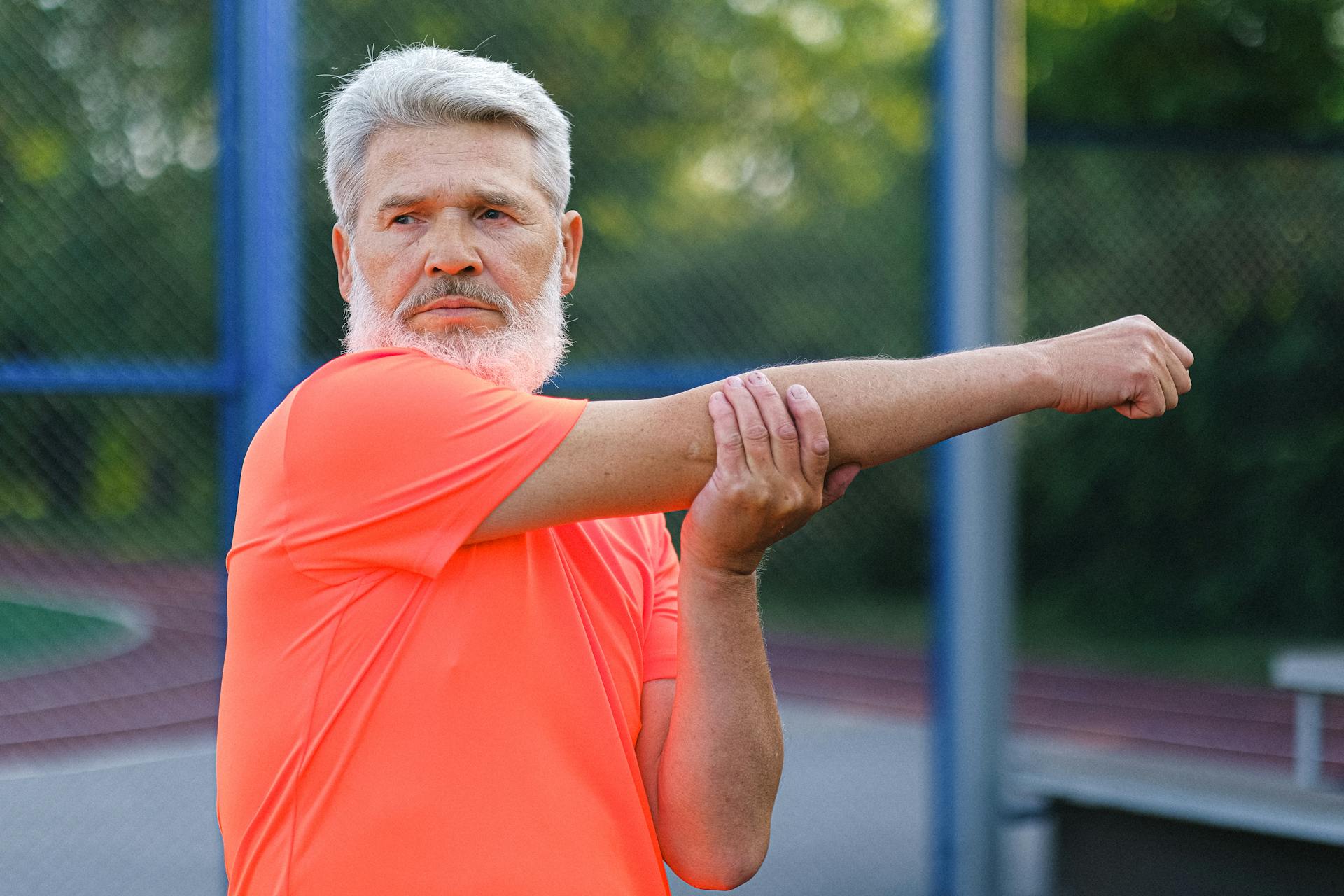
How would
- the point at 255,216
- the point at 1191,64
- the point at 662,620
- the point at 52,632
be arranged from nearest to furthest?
the point at 662,620, the point at 255,216, the point at 1191,64, the point at 52,632

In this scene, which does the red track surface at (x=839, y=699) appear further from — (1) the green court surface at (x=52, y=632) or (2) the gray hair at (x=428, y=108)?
(2) the gray hair at (x=428, y=108)

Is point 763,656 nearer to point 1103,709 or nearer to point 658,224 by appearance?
point 658,224

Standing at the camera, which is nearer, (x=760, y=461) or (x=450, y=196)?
(x=760, y=461)

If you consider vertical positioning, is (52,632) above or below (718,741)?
above

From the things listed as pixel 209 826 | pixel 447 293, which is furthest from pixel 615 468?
A: pixel 209 826

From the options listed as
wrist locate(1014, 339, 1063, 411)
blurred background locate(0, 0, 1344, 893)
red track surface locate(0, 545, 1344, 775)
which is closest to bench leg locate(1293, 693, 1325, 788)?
blurred background locate(0, 0, 1344, 893)

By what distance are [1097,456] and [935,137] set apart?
25.2 feet

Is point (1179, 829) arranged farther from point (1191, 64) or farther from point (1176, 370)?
point (1191, 64)

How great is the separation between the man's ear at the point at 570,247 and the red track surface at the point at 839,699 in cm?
619

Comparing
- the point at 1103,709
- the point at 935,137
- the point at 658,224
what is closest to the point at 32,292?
the point at 935,137

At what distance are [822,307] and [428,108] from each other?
7597 mm

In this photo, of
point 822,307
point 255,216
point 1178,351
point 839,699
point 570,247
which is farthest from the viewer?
point 839,699

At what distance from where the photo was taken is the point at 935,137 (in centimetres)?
402

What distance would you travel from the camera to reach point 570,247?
1.76 meters
